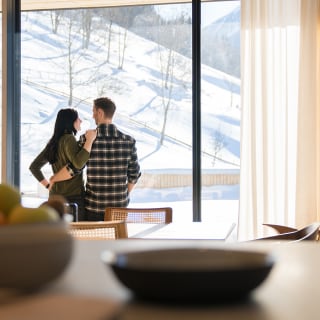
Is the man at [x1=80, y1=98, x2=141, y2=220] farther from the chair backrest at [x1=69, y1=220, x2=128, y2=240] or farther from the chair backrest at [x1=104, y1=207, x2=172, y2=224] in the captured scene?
the chair backrest at [x1=69, y1=220, x2=128, y2=240]

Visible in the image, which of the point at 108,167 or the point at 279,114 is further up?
the point at 279,114

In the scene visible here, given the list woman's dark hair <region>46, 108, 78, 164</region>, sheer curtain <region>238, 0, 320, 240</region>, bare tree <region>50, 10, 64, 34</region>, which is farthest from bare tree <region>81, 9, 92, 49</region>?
sheer curtain <region>238, 0, 320, 240</region>

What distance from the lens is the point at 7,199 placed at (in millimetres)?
968

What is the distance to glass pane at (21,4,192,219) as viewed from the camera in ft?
18.6

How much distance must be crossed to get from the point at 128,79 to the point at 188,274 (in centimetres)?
507

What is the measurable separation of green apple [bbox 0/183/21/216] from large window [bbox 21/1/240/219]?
184 inches

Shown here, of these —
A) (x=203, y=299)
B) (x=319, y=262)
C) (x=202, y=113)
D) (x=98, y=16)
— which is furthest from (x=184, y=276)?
(x=98, y=16)

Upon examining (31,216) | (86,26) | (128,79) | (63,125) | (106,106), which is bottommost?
(31,216)

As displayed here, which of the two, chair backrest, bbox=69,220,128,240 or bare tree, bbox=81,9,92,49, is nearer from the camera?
chair backrest, bbox=69,220,128,240

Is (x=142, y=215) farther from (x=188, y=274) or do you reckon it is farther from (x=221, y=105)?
(x=188, y=274)

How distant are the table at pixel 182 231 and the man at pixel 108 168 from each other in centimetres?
134

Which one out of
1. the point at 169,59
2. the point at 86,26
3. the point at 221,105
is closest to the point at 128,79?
the point at 169,59

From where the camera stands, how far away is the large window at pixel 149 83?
5598mm

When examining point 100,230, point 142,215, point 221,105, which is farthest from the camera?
point 221,105
